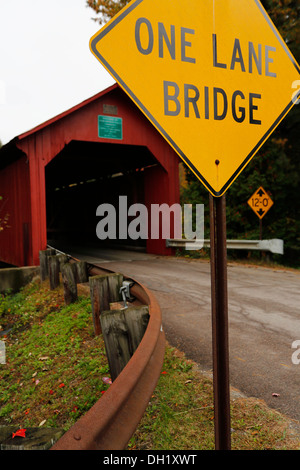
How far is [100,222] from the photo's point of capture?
864 inches

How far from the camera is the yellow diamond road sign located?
6.04ft

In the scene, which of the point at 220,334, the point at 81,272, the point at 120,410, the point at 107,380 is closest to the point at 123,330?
the point at 220,334

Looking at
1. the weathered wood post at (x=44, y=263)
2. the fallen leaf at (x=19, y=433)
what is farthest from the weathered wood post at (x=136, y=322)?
the weathered wood post at (x=44, y=263)

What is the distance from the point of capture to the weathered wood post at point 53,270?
833 cm

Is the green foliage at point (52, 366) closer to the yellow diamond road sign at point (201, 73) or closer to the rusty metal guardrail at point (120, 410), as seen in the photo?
the rusty metal guardrail at point (120, 410)

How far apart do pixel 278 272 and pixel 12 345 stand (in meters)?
6.62

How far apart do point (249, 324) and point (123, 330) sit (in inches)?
107

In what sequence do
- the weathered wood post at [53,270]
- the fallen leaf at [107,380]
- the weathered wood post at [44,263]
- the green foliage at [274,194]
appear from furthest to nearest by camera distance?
the green foliage at [274,194]
the weathered wood post at [44,263]
the weathered wood post at [53,270]
the fallen leaf at [107,380]

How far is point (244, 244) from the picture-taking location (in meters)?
11.9

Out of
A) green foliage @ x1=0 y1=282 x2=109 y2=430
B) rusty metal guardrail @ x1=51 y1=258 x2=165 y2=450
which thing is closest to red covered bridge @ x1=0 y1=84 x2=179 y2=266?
green foliage @ x1=0 y1=282 x2=109 y2=430

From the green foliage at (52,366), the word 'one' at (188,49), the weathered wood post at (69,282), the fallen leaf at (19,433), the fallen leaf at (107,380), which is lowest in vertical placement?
the green foliage at (52,366)

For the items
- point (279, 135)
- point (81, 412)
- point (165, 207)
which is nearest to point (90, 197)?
point (165, 207)

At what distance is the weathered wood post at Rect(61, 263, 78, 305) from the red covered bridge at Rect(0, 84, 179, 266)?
4.45m

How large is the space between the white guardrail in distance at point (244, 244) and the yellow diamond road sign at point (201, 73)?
9.47 meters
